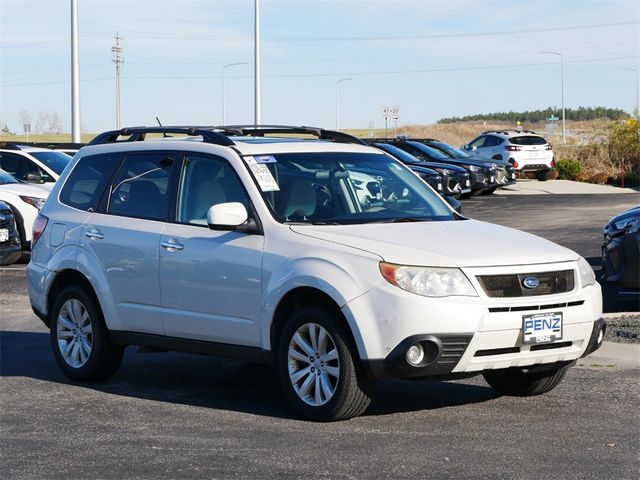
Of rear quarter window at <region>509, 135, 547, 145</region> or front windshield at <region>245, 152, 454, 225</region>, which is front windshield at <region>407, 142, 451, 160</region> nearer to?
rear quarter window at <region>509, 135, 547, 145</region>

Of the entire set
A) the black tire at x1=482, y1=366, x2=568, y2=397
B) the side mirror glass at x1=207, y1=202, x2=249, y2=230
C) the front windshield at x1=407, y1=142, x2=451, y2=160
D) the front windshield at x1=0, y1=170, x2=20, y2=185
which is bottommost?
the black tire at x1=482, y1=366, x2=568, y2=397

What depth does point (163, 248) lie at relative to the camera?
8.46m

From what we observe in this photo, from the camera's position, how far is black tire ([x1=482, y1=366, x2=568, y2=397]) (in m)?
8.18

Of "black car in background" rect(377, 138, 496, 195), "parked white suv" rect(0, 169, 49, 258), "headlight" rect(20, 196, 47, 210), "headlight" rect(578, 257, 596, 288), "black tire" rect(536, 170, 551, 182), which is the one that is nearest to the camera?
"headlight" rect(578, 257, 596, 288)

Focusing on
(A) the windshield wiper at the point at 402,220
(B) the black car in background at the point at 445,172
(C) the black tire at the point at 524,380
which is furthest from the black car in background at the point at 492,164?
(A) the windshield wiper at the point at 402,220

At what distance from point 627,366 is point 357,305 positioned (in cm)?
319

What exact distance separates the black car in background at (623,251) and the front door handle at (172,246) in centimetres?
513

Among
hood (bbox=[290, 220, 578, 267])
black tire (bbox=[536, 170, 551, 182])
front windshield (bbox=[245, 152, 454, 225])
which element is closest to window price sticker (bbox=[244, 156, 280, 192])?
front windshield (bbox=[245, 152, 454, 225])

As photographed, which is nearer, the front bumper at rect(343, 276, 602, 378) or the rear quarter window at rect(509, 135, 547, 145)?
the front bumper at rect(343, 276, 602, 378)

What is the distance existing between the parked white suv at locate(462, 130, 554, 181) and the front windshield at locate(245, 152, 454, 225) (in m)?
32.6

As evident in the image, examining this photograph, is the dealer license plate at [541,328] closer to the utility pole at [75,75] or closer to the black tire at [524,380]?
the black tire at [524,380]

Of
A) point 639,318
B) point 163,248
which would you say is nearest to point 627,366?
point 639,318

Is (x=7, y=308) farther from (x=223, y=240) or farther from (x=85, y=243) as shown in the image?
(x=223, y=240)

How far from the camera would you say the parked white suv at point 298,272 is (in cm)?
716
